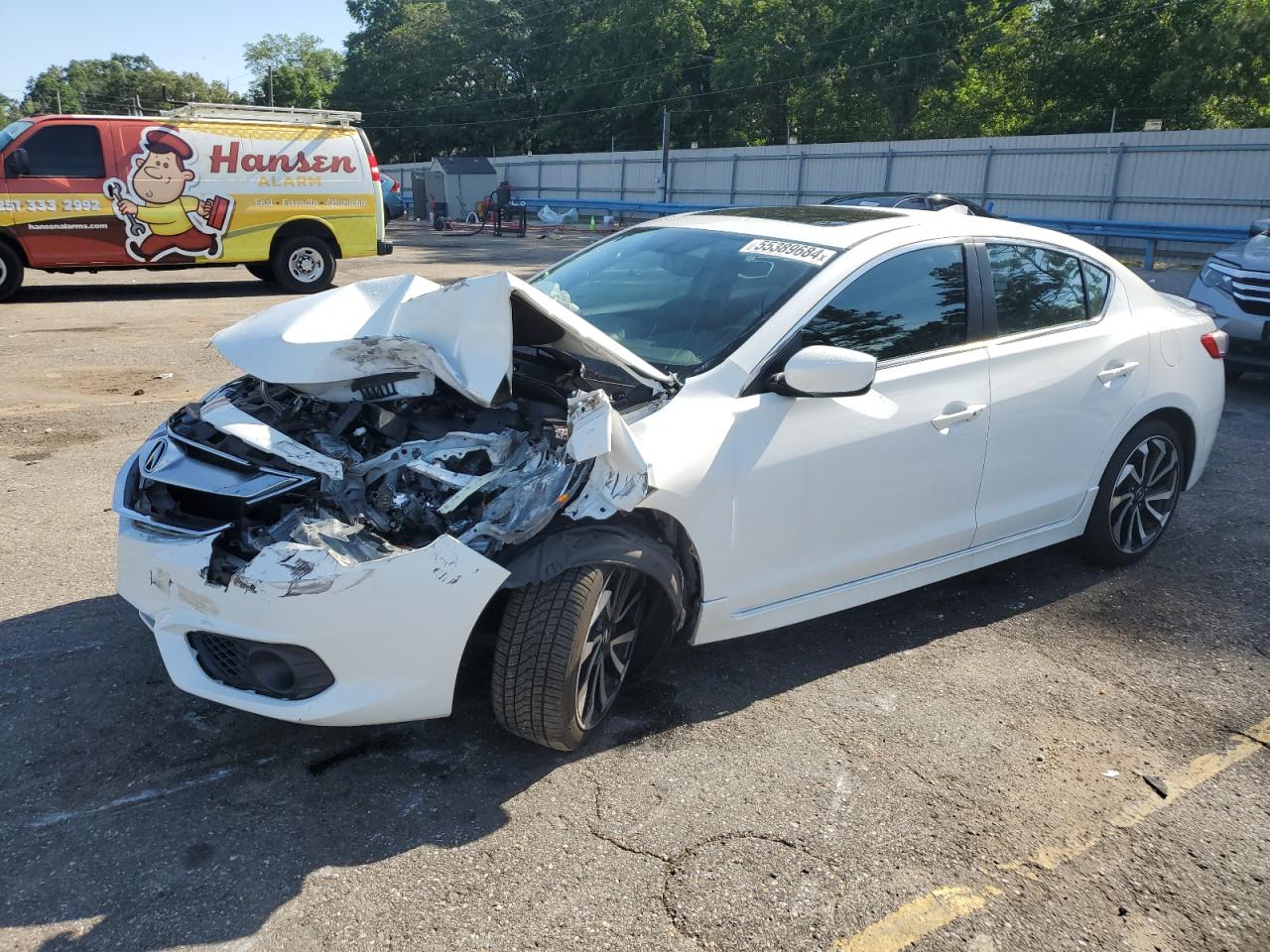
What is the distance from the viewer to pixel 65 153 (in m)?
11.8

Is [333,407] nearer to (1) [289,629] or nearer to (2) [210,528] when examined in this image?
(2) [210,528]

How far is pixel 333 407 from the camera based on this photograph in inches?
142

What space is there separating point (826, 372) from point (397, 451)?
56.6 inches

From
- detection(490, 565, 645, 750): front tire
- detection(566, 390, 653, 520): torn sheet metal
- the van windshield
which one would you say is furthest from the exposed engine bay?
the van windshield

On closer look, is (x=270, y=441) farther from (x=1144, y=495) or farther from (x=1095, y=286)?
(x=1144, y=495)

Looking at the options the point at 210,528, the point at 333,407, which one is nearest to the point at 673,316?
the point at 333,407

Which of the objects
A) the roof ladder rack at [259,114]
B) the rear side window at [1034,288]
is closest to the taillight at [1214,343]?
the rear side window at [1034,288]

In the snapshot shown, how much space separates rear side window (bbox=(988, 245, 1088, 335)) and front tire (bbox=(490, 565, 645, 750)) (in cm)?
215

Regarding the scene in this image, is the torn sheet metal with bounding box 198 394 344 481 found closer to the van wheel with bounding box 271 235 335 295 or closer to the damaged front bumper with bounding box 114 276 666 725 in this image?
the damaged front bumper with bounding box 114 276 666 725

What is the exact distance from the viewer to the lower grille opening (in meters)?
2.81

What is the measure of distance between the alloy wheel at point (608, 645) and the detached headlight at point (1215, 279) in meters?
7.91

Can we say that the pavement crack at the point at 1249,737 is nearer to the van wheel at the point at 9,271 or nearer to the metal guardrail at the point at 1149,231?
the metal guardrail at the point at 1149,231

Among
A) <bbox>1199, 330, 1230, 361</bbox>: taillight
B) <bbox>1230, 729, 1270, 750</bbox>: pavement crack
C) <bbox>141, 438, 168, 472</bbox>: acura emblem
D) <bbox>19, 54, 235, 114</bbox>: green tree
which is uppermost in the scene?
<bbox>19, 54, 235, 114</bbox>: green tree

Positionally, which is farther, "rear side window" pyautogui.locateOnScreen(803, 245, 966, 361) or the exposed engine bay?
"rear side window" pyautogui.locateOnScreen(803, 245, 966, 361)
